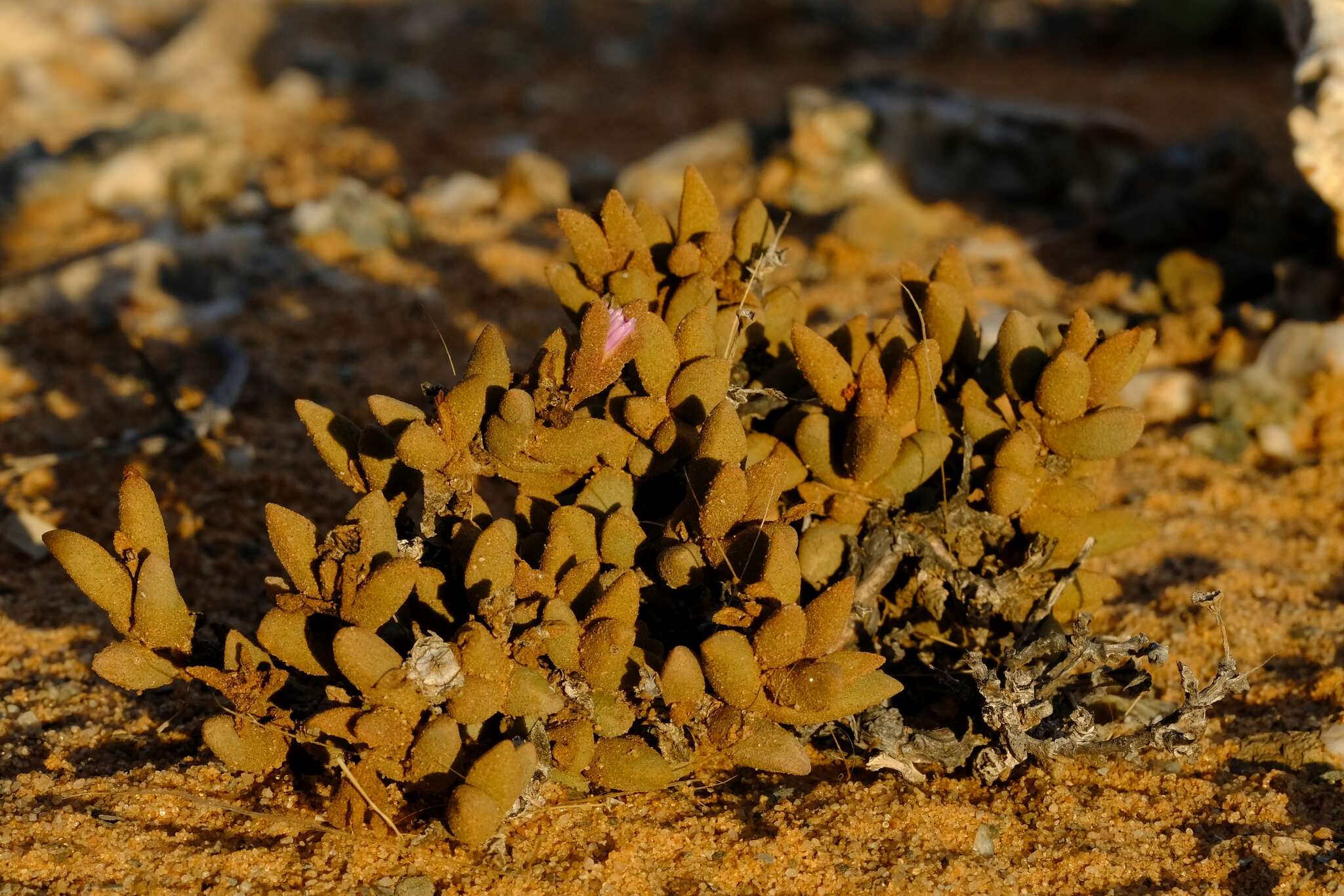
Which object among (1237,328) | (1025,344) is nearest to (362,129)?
(1237,328)

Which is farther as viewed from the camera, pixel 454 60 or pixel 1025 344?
pixel 454 60

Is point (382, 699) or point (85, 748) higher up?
point (382, 699)

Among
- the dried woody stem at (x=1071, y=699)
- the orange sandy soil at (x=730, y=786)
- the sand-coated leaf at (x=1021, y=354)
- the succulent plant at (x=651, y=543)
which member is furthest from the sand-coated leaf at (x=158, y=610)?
the sand-coated leaf at (x=1021, y=354)

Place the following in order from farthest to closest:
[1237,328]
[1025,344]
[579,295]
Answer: [1237,328] → [579,295] → [1025,344]

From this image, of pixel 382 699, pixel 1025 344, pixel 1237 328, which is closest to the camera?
pixel 382 699

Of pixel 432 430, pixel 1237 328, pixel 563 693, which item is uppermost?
pixel 432 430

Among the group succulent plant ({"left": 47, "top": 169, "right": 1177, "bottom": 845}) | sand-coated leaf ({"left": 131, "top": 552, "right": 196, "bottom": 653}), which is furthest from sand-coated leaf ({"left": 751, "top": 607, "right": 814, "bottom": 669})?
sand-coated leaf ({"left": 131, "top": 552, "right": 196, "bottom": 653})

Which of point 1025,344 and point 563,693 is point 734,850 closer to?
point 563,693
